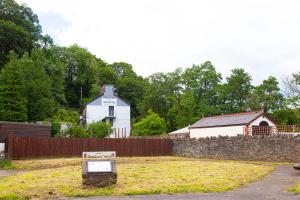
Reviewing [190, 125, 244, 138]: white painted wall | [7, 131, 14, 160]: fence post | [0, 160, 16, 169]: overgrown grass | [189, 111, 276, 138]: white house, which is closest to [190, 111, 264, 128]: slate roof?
[189, 111, 276, 138]: white house

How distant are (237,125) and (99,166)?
76.9 ft

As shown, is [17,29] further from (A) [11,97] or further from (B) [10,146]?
(B) [10,146]

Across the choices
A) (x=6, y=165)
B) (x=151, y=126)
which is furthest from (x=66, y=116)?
(x=6, y=165)

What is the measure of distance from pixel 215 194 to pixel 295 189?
2.55 metres

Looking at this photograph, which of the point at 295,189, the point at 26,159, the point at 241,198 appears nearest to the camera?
the point at 241,198

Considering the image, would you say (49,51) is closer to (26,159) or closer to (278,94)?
→ (278,94)

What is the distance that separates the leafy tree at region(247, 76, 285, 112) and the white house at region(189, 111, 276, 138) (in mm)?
18045

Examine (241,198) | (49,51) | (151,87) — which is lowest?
(241,198)

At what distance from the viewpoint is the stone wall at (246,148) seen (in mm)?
25734

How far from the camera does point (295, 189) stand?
495 inches

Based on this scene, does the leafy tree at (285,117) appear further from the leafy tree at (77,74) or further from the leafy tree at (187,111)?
the leafy tree at (77,74)

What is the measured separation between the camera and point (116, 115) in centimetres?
6562

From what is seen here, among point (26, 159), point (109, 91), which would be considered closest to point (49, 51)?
point (109, 91)

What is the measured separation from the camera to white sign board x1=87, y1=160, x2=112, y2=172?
516 inches
